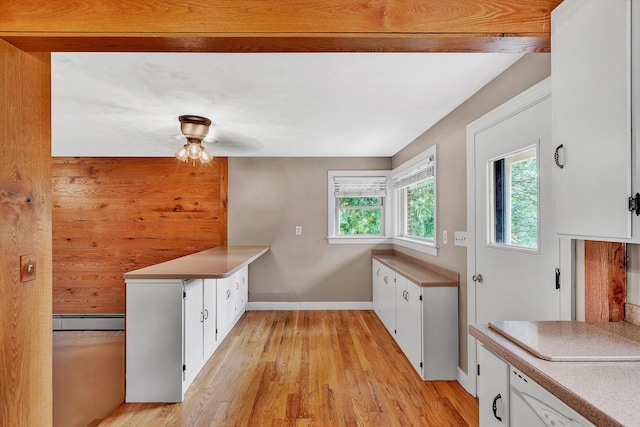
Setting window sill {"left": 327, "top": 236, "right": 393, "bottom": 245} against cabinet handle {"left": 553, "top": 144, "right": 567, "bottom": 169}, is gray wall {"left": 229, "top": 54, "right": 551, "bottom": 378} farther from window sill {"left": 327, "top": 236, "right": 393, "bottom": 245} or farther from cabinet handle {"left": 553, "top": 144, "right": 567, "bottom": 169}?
cabinet handle {"left": 553, "top": 144, "right": 567, "bottom": 169}

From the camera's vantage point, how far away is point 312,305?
176 inches

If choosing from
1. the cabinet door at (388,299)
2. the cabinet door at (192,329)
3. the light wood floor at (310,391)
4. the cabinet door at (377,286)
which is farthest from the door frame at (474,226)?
the cabinet door at (192,329)

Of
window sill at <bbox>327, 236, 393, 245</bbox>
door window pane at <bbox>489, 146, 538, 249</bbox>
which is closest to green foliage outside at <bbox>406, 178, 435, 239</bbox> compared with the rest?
window sill at <bbox>327, 236, 393, 245</bbox>

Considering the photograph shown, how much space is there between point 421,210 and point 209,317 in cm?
251

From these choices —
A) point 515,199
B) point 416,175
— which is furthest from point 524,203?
point 416,175

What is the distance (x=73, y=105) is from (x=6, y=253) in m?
1.78

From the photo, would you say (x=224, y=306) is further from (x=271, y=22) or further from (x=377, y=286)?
(x=271, y=22)

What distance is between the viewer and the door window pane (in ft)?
5.77

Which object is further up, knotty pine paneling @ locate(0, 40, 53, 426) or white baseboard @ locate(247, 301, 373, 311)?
knotty pine paneling @ locate(0, 40, 53, 426)

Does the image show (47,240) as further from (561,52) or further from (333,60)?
(561,52)

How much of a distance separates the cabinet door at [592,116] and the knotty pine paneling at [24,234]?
209cm

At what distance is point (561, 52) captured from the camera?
1176 millimetres

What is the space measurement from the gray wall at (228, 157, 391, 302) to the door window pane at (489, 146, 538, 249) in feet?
8.52

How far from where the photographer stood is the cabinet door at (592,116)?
95 centimetres
